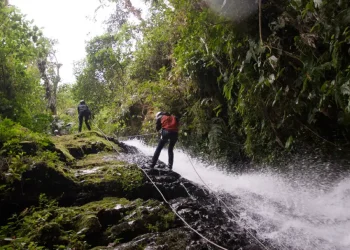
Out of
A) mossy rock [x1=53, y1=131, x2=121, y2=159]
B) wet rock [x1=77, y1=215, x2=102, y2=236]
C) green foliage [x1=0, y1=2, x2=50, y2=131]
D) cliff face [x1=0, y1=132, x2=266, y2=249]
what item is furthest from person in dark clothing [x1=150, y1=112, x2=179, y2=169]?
green foliage [x1=0, y1=2, x2=50, y2=131]

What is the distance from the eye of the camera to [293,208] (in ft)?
18.2

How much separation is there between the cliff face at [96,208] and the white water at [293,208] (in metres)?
0.52

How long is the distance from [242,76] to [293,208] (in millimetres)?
2730

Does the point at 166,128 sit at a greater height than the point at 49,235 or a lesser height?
greater

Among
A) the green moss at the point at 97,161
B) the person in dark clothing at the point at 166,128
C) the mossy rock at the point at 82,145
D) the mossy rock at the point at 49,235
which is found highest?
the person in dark clothing at the point at 166,128

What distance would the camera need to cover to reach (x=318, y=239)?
14.3ft

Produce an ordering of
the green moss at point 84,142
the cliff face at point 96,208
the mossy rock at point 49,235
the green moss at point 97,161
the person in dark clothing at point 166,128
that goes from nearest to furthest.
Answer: the mossy rock at point 49,235 → the cliff face at point 96,208 → the green moss at point 97,161 → the person in dark clothing at point 166,128 → the green moss at point 84,142

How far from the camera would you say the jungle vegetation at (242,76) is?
4.48 meters

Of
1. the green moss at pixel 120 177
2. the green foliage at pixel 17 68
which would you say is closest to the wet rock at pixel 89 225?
the green moss at pixel 120 177

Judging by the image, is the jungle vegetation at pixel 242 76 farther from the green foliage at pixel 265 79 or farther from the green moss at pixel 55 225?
the green moss at pixel 55 225

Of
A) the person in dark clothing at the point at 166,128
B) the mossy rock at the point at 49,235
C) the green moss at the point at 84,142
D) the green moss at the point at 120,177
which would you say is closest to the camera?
the mossy rock at the point at 49,235

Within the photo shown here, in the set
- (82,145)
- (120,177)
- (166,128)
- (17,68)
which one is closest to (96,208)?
(120,177)

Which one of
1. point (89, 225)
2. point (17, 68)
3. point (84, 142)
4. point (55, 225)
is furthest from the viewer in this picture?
point (17, 68)

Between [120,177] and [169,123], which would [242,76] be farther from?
[120,177]
